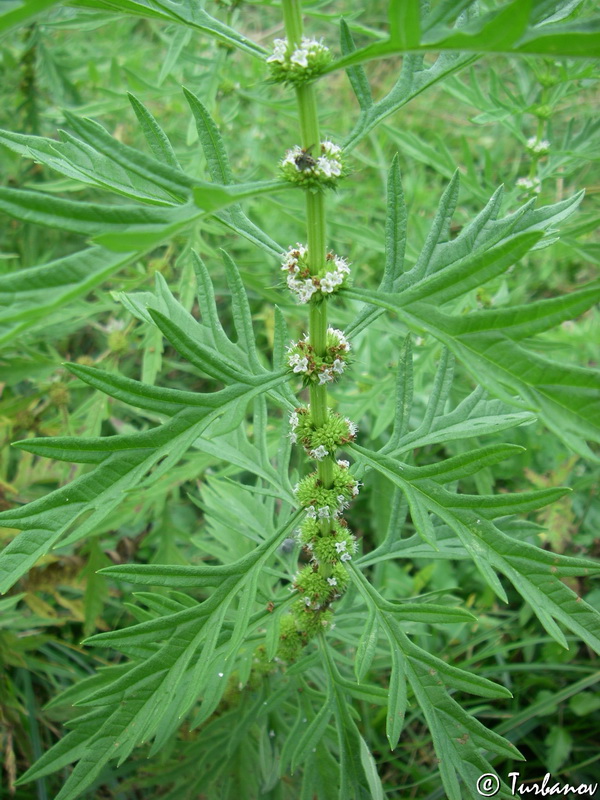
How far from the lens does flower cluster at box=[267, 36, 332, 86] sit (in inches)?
45.7

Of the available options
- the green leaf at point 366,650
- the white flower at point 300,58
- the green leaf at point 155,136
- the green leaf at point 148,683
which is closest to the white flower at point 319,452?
the green leaf at point 148,683

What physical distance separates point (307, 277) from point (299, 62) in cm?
41

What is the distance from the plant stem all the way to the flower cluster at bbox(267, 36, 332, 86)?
0.06ft

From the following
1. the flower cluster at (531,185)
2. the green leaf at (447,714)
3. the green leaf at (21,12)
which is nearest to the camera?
the green leaf at (21,12)

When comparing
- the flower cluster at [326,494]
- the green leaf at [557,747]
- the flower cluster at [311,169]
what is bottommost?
the green leaf at [557,747]

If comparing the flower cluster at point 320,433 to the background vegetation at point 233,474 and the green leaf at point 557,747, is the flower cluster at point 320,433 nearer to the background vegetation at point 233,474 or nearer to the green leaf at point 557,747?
the background vegetation at point 233,474

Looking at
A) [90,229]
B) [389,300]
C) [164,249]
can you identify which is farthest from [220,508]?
[164,249]

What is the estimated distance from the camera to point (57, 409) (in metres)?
2.98

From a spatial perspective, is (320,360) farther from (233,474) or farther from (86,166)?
(233,474)

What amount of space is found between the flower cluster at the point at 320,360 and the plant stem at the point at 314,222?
0.06ft

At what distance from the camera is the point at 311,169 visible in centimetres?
124

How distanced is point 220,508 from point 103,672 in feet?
1.86

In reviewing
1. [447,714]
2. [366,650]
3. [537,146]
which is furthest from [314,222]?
[537,146]

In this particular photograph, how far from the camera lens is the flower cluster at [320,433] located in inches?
59.2
